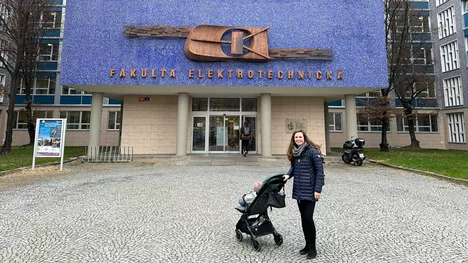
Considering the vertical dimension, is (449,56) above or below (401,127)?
above

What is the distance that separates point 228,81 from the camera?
14.4 metres

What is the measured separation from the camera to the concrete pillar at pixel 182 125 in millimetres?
15312

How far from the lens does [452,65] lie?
91.0ft

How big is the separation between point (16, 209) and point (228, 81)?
11057 millimetres

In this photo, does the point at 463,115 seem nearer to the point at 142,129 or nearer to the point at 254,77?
the point at 254,77

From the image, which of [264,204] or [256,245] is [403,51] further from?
[256,245]

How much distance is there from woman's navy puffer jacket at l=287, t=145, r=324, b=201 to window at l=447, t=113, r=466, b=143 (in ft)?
107

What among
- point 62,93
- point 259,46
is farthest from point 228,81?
point 62,93

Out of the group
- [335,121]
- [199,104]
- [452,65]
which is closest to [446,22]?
[452,65]

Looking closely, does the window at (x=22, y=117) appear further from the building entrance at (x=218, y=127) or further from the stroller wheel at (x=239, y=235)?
the stroller wheel at (x=239, y=235)

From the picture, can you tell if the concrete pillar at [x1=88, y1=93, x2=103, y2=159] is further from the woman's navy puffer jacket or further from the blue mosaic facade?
the woman's navy puffer jacket

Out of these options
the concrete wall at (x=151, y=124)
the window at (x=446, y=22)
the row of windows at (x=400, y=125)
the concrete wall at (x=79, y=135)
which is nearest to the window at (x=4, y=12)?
the concrete wall at (x=151, y=124)

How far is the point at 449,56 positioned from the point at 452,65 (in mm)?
1113

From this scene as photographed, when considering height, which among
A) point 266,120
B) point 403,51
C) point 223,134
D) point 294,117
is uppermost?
point 403,51
